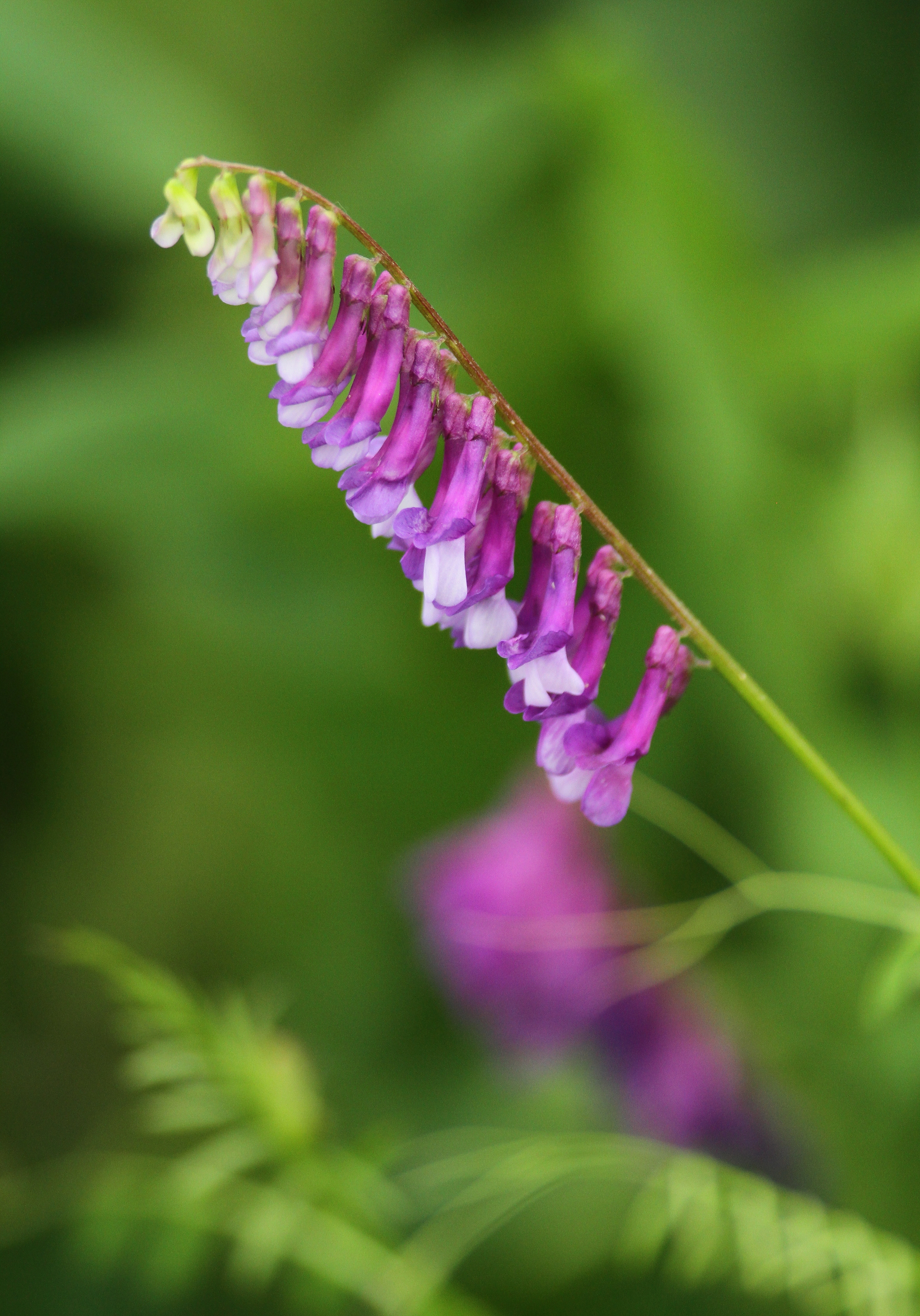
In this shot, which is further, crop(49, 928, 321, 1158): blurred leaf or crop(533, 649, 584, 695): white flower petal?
crop(49, 928, 321, 1158): blurred leaf

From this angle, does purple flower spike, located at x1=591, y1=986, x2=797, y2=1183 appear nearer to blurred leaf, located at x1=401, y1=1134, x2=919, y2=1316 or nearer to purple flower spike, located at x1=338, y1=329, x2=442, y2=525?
blurred leaf, located at x1=401, y1=1134, x2=919, y2=1316

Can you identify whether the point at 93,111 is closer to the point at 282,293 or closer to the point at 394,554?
the point at 394,554

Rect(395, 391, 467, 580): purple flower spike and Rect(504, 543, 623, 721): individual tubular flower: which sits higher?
Rect(395, 391, 467, 580): purple flower spike

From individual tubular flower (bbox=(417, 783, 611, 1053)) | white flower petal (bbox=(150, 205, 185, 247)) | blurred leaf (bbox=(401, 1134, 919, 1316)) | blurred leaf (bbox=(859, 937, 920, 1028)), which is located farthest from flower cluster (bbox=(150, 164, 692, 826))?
individual tubular flower (bbox=(417, 783, 611, 1053))

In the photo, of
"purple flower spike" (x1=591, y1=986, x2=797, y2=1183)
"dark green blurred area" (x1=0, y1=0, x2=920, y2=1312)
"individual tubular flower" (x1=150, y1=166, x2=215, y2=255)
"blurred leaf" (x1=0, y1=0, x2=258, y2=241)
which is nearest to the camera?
"individual tubular flower" (x1=150, y1=166, x2=215, y2=255)

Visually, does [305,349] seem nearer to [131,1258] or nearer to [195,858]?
[131,1258]

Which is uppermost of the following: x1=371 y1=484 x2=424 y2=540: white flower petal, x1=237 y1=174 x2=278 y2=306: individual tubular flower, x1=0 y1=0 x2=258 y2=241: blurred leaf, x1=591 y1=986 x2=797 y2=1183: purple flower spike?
x1=0 y1=0 x2=258 y2=241: blurred leaf

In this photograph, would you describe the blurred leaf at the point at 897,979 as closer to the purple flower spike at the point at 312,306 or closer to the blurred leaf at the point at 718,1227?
the blurred leaf at the point at 718,1227

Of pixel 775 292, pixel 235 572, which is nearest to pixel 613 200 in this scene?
pixel 775 292
